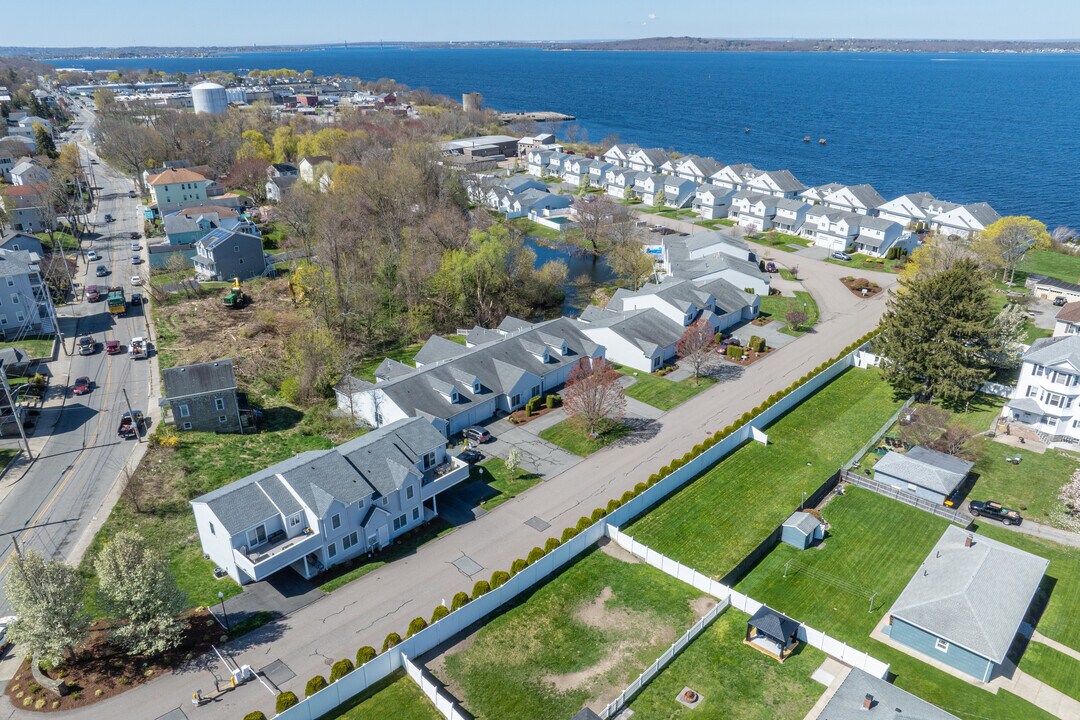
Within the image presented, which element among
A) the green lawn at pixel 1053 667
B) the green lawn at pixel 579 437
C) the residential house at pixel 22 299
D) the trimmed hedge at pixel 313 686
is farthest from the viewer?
the residential house at pixel 22 299

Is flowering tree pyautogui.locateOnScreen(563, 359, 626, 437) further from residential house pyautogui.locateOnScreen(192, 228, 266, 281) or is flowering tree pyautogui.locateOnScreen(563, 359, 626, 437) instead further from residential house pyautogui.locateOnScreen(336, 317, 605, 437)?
residential house pyautogui.locateOnScreen(192, 228, 266, 281)

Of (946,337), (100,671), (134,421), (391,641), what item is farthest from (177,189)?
(946,337)

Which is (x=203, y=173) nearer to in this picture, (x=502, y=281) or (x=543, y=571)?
(x=502, y=281)

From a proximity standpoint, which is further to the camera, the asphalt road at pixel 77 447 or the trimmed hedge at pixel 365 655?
the asphalt road at pixel 77 447

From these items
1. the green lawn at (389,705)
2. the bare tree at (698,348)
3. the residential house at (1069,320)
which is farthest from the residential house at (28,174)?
the residential house at (1069,320)

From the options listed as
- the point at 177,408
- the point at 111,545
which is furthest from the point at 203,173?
the point at 111,545

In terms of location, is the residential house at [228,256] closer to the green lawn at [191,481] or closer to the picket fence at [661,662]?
the green lawn at [191,481]

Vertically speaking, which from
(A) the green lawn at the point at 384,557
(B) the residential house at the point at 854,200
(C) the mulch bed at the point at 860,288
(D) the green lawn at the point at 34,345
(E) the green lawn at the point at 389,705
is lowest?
(E) the green lawn at the point at 389,705

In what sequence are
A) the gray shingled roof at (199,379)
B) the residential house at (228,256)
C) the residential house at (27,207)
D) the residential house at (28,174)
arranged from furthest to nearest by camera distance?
the residential house at (28,174) < the residential house at (27,207) < the residential house at (228,256) < the gray shingled roof at (199,379)
